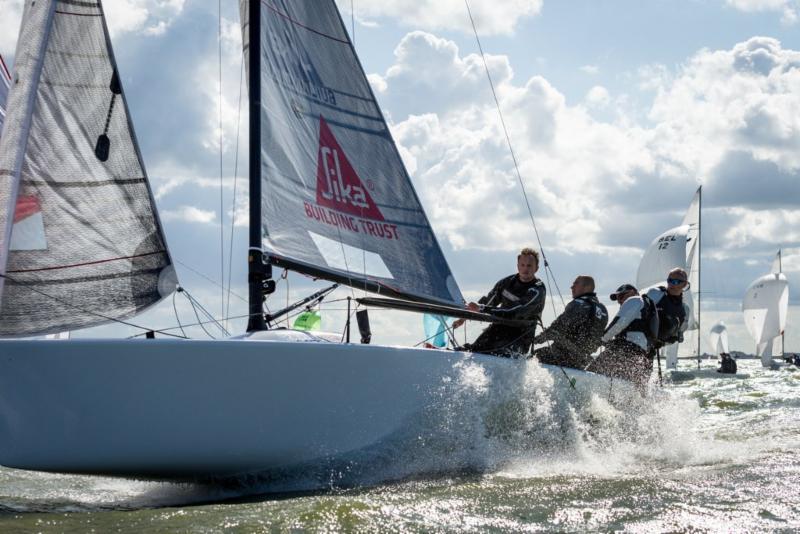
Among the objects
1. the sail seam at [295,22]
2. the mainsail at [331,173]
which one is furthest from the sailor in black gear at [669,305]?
the sail seam at [295,22]

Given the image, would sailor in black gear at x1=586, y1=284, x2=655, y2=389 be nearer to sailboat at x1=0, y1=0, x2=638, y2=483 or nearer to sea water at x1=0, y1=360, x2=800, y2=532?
sea water at x1=0, y1=360, x2=800, y2=532

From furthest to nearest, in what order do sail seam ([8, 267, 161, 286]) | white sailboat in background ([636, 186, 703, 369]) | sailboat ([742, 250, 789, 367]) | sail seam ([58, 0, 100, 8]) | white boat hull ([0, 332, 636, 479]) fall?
sailboat ([742, 250, 789, 367]) → white sailboat in background ([636, 186, 703, 369]) → sail seam ([58, 0, 100, 8]) → sail seam ([8, 267, 161, 286]) → white boat hull ([0, 332, 636, 479])

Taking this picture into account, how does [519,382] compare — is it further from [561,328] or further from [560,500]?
[560,500]

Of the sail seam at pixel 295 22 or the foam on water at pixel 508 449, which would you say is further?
the sail seam at pixel 295 22

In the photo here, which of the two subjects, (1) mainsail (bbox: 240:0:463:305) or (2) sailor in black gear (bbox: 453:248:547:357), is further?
(2) sailor in black gear (bbox: 453:248:547:357)

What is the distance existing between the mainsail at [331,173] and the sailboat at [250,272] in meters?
0.02

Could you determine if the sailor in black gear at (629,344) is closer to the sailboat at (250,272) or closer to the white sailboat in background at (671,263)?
the sailboat at (250,272)

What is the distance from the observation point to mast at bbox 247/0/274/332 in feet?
21.8

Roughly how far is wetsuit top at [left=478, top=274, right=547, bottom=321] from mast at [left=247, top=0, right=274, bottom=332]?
179cm

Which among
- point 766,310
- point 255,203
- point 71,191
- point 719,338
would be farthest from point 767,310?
point 71,191

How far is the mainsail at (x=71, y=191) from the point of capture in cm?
637

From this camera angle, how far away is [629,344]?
8.14 m

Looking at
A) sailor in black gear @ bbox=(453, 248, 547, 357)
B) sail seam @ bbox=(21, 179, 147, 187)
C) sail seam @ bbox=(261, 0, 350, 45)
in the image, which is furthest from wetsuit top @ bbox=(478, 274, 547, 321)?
sail seam @ bbox=(21, 179, 147, 187)

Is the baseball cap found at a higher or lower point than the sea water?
higher
